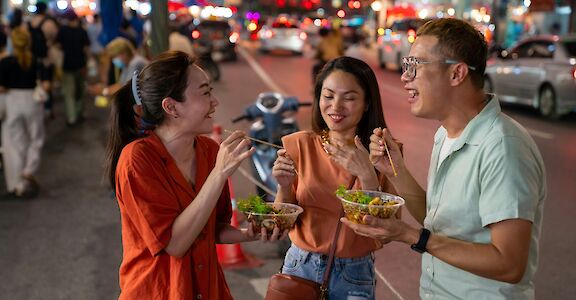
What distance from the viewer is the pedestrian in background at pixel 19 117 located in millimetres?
8836

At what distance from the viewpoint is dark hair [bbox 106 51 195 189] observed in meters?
2.88

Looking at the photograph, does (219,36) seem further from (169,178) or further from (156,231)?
(156,231)

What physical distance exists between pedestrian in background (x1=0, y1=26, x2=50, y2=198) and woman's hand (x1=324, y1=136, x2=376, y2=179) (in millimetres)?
6807

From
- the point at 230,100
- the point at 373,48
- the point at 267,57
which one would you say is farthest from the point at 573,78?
the point at 373,48

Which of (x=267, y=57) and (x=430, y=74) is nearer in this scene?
(x=430, y=74)

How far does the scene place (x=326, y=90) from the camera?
10.8ft

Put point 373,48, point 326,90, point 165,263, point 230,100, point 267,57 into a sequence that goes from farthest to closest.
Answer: point 373,48, point 267,57, point 230,100, point 326,90, point 165,263

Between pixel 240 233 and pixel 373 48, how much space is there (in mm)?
43235

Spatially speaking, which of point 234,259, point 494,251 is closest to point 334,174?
point 494,251

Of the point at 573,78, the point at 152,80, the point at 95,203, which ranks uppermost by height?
the point at 152,80

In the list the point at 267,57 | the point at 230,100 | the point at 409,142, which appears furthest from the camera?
the point at 267,57

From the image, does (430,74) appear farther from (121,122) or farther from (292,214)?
(121,122)

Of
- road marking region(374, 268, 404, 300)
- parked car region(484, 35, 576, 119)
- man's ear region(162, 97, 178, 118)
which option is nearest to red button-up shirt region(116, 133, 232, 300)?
man's ear region(162, 97, 178, 118)

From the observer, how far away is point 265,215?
2.93 metres
